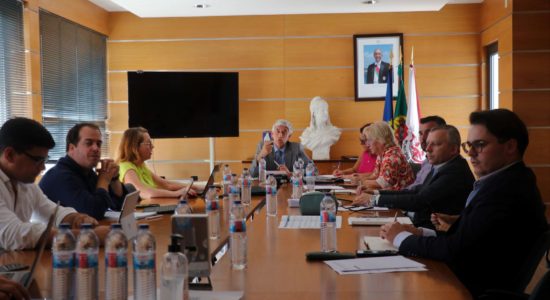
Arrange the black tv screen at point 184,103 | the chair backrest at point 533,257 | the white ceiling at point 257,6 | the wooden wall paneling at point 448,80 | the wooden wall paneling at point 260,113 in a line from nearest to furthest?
the chair backrest at point 533,257 < the white ceiling at point 257,6 < the black tv screen at point 184,103 < the wooden wall paneling at point 448,80 < the wooden wall paneling at point 260,113

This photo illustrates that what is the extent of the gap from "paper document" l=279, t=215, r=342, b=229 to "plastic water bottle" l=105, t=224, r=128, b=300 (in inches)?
63.6

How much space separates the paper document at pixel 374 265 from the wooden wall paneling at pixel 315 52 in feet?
20.7

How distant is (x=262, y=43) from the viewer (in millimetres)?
8414

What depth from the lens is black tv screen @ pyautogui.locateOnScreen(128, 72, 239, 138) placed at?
7594mm

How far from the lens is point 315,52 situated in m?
8.41

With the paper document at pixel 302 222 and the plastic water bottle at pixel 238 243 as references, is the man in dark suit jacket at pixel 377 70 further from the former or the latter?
the plastic water bottle at pixel 238 243

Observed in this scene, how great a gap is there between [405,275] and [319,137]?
19.6 feet

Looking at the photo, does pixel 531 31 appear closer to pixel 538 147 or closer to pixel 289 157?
pixel 538 147

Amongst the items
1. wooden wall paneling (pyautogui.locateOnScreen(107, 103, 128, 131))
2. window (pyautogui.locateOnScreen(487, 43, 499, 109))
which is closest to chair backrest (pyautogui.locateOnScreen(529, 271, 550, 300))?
window (pyautogui.locateOnScreen(487, 43, 499, 109))

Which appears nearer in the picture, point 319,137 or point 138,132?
point 138,132

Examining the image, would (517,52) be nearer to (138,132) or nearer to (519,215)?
(138,132)

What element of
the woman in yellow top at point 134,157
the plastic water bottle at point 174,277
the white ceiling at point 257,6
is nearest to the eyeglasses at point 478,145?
the plastic water bottle at point 174,277

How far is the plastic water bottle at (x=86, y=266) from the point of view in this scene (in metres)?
1.58

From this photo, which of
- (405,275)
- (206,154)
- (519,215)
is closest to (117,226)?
(405,275)
